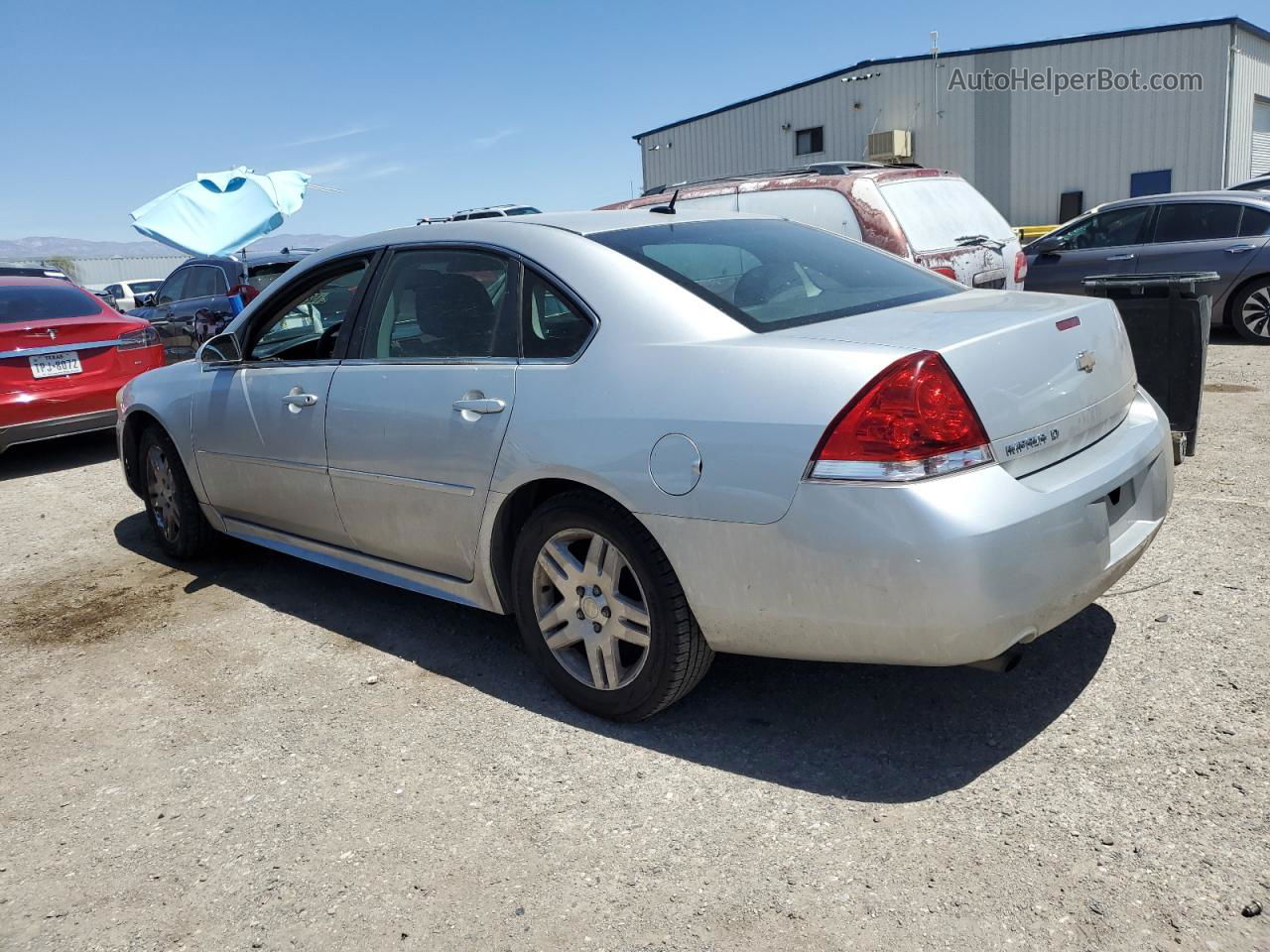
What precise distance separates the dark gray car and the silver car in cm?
790

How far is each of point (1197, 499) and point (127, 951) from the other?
15.9ft

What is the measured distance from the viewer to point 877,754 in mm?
3008

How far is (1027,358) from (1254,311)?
8.94 m

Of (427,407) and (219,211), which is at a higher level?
(219,211)

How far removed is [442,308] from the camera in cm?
379

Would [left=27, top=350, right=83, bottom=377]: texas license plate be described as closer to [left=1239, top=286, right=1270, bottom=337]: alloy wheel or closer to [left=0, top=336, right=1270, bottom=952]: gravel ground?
[left=0, top=336, right=1270, bottom=952]: gravel ground

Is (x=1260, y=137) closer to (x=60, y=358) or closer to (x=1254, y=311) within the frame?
(x=1254, y=311)

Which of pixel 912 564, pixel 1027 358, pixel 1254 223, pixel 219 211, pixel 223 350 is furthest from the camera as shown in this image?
pixel 219 211

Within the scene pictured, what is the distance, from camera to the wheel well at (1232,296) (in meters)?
10.0

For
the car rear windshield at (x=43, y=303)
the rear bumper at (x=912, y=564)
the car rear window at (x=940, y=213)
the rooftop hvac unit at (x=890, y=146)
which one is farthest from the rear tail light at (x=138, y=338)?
the rooftop hvac unit at (x=890, y=146)

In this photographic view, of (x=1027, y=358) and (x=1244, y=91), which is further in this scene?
(x=1244, y=91)

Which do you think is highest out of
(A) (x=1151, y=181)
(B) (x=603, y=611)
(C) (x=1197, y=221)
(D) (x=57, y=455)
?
(A) (x=1151, y=181)

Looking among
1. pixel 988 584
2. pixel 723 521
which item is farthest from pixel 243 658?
pixel 988 584

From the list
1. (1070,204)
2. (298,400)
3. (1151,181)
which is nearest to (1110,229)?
(298,400)
